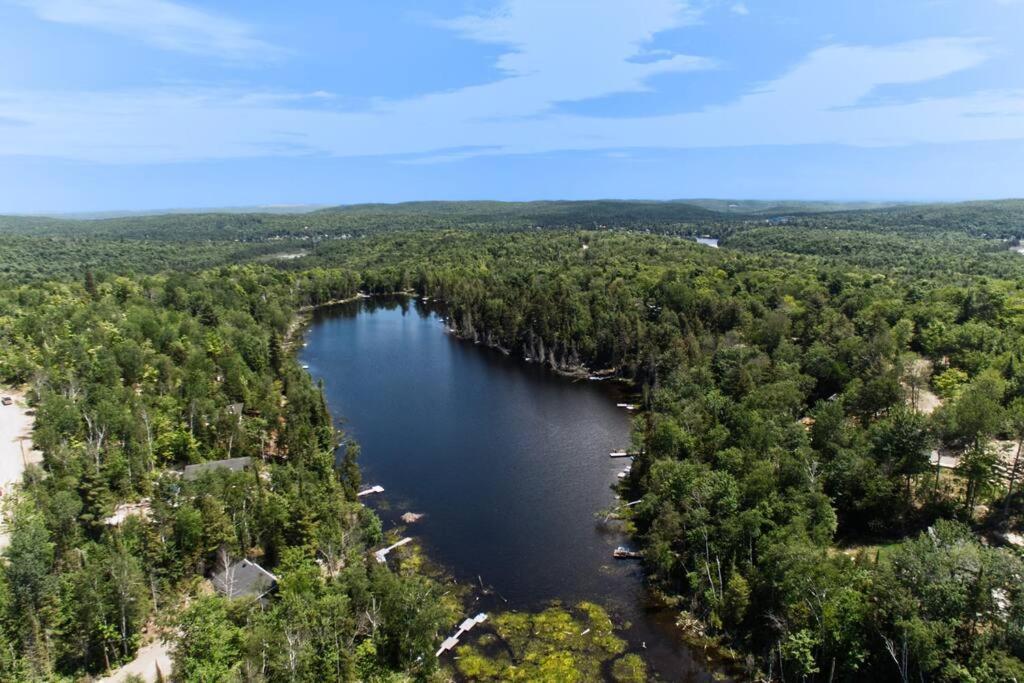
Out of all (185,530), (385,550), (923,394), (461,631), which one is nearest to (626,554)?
(461,631)

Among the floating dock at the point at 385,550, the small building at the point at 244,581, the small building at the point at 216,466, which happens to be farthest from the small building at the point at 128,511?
the floating dock at the point at 385,550

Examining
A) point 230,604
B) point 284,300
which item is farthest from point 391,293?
point 230,604

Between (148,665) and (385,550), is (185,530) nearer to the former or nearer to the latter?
(148,665)

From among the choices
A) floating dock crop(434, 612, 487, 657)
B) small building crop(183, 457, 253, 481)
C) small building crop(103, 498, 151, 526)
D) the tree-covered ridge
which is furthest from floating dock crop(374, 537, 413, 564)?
small building crop(103, 498, 151, 526)

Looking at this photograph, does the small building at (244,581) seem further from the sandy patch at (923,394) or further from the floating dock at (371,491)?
the sandy patch at (923,394)

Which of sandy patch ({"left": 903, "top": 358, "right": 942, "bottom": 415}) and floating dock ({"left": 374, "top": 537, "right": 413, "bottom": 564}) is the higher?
sandy patch ({"left": 903, "top": 358, "right": 942, "bottom": 415})

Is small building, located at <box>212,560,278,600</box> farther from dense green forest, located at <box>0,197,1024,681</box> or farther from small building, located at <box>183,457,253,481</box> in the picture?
small building, located at <box>183,457,253,481</box>
